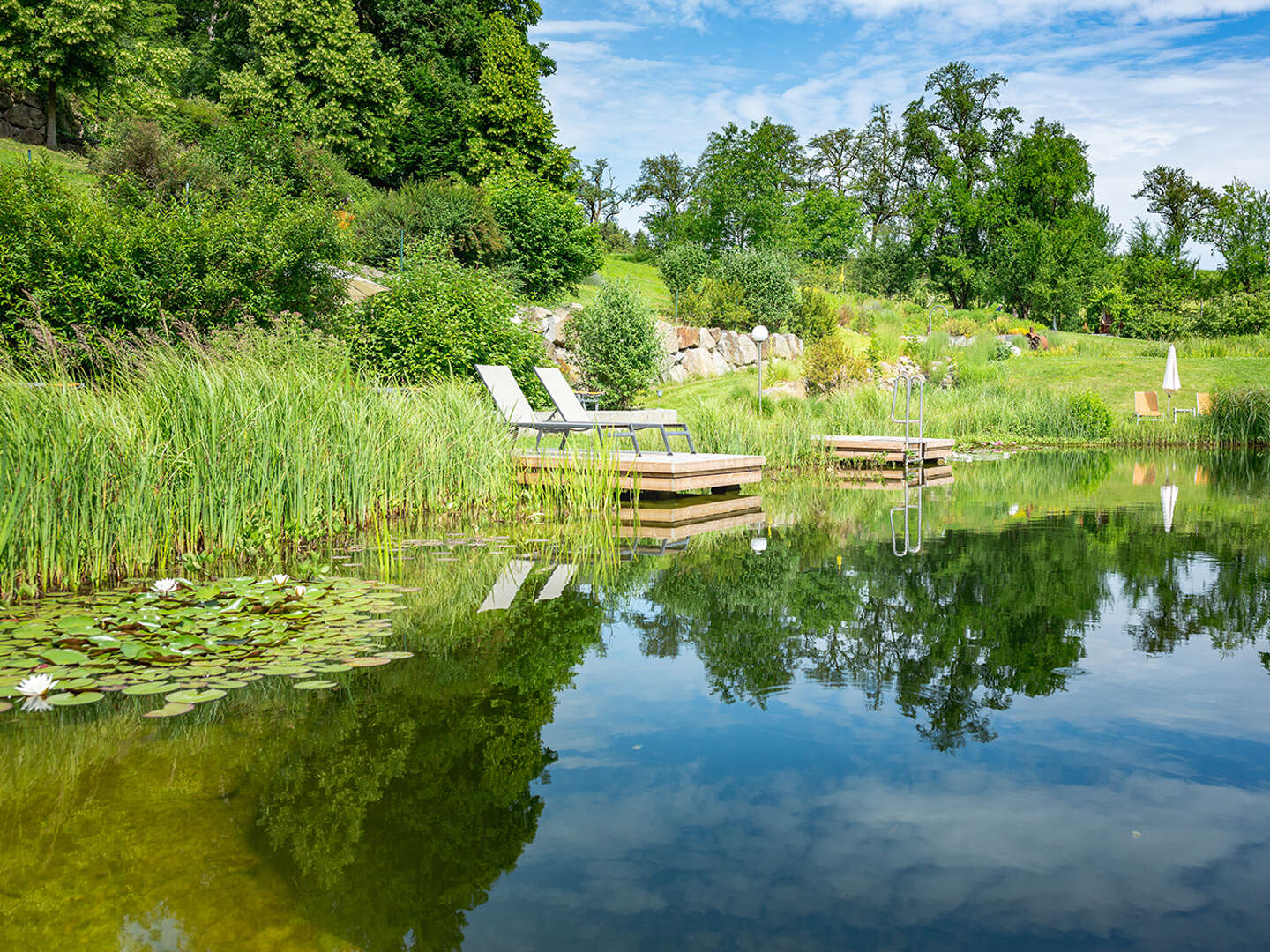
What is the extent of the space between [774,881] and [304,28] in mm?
26549

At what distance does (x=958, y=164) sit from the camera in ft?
109

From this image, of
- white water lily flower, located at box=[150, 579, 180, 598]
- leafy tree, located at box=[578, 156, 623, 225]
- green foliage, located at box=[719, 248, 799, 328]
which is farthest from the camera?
leafy tree, located at box=[578, 156, 623, 225]

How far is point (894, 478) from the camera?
36.6ft

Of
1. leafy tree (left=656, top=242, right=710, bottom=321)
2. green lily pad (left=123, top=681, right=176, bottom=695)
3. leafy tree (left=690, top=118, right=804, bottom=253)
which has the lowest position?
green lily pad (left=123, top=681, right=176, bottom=695)

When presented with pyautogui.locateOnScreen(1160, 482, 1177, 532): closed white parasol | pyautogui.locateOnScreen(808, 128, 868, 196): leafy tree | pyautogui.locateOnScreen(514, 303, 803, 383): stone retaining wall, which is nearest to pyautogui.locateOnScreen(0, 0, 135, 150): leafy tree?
pyautogui.locateOnScreen(514, 303, 803, 383): stone retaining wall

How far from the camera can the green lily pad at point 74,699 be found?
2.75 metres

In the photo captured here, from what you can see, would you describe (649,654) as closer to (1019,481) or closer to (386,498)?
(386,498)

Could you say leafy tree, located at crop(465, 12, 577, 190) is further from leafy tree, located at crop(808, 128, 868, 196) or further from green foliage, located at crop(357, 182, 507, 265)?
leafy tree, located at crop(808, 128, 868, 196)

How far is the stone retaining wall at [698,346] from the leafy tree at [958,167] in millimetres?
14711

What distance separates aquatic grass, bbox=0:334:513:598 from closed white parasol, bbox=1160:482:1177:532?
536 centimetres

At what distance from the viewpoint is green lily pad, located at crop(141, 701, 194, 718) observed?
275 cm

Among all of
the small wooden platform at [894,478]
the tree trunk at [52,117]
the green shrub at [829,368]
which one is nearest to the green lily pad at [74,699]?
the small wooden platform at [894,478]

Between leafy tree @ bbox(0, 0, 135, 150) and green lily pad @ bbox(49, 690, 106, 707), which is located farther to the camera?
leafy tree @ bbox(0, 0, 135, 150)

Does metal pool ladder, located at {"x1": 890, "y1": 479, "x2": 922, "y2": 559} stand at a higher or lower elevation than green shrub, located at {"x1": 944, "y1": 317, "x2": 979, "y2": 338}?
lower
